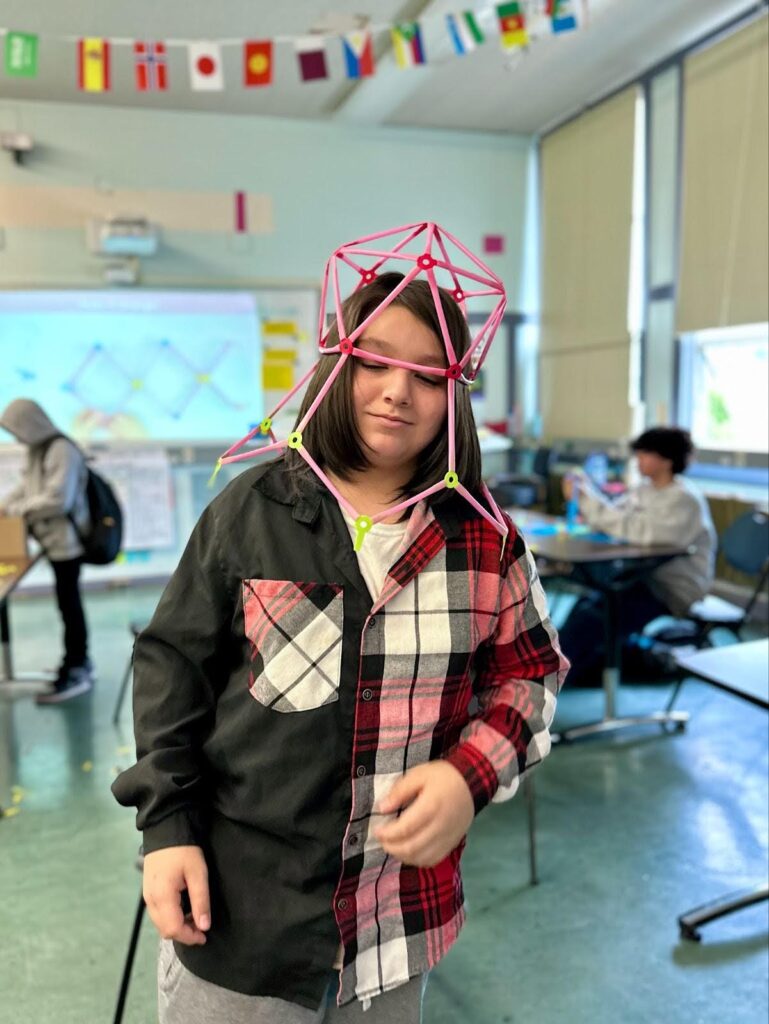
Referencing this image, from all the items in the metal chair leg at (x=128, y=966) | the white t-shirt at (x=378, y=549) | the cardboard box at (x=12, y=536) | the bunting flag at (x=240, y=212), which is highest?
the bunting flag at (x=240, y=212)

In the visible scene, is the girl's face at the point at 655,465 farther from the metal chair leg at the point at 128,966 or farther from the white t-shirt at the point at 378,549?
the white t-shirt at the point at 378,549

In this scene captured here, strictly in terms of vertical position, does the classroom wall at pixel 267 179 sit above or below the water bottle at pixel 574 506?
above

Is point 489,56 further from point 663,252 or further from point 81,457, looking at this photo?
point 81,457

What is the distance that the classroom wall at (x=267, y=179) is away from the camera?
516 cm

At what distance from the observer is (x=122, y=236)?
5012mm

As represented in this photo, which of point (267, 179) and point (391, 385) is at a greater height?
point (267, 179)

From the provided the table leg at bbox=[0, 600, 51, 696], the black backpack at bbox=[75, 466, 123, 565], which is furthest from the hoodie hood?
the table leg at bbox=[0, 600, 51, 696]

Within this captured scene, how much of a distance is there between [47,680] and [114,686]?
0.29 meters

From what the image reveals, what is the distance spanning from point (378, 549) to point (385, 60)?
4.59 meters

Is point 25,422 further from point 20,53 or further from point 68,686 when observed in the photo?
point 20,53

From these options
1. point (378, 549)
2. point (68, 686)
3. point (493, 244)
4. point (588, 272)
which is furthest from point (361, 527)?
point (493, 244)

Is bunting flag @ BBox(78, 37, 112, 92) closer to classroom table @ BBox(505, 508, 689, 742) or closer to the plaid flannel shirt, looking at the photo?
classroom table @ BBox(505, 508, 689, 742)

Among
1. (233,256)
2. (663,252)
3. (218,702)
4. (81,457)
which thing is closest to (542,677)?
(218,702)

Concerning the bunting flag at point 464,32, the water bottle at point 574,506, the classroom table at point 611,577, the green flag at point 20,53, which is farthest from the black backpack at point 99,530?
the bunting flag at point 464,32
